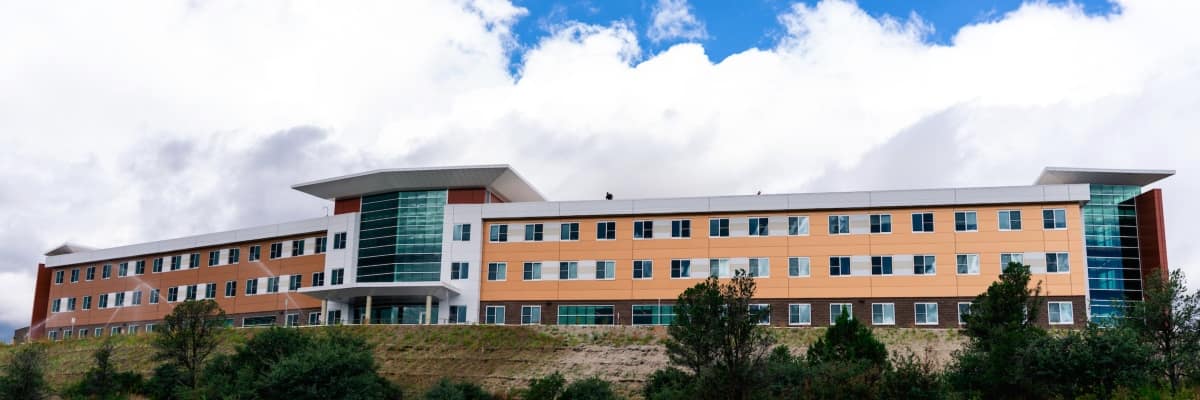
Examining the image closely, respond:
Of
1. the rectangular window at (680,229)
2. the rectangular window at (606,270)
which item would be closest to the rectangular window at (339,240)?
the rectangular window at (606,270)

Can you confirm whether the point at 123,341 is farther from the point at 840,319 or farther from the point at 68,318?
the point at 840,319

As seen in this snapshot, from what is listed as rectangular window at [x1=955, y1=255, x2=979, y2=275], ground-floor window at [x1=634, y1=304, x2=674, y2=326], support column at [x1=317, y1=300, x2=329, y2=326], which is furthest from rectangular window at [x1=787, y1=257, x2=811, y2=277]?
support column at [x1=317, y1=300, x2=329, y2=326]

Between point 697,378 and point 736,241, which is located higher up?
point 736,241

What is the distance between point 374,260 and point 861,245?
28575 mm

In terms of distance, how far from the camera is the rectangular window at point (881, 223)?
61.8 metres

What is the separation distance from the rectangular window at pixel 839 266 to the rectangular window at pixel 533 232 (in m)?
16.9

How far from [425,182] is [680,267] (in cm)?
1608

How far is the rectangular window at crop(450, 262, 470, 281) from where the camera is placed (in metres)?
66.1

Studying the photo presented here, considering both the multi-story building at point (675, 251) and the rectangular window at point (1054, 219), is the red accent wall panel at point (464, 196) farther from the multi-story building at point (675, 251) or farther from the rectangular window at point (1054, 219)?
the rectangular window at point (1054, 219)

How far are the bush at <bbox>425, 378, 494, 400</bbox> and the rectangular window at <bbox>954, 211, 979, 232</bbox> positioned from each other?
97.3ft

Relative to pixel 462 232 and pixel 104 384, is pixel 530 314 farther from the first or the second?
pixel 104 384

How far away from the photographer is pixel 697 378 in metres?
30.5

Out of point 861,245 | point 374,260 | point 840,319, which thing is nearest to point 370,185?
point 374,260

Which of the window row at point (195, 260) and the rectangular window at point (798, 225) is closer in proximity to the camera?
the rectangular window at point (798, 225)
